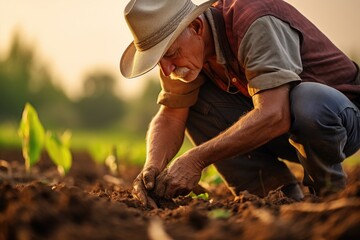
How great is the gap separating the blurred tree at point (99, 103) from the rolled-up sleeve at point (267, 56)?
124 ft

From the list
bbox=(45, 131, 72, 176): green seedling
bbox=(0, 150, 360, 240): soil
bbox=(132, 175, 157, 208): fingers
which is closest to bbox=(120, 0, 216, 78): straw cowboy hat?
bbox=(132, 175, 157, 208): fingers

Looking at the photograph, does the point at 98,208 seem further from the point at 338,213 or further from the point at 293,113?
the point at 293,113

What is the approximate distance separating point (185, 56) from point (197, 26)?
15cm

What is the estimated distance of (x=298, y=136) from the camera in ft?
8.89

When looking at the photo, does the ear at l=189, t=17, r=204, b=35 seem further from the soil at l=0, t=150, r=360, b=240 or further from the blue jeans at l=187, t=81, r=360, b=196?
the soil at l=0, t=150, r=360, b=240

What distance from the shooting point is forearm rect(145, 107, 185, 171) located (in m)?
3.04

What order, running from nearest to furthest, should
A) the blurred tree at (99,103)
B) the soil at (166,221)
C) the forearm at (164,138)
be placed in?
the soil at (166,221)
the forearm at (164,138)
the blurred tree at (99,103)

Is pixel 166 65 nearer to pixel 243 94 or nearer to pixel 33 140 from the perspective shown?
pixel 243 94

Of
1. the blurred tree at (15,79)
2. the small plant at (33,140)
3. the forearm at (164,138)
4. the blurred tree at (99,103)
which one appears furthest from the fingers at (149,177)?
the blurred tree at (99,103)

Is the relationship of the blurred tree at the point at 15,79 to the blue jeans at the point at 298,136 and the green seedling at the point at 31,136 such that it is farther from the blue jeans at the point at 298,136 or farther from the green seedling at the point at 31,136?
the blue jeans at the point at 298,136

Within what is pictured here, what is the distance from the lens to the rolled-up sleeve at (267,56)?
2.53 m

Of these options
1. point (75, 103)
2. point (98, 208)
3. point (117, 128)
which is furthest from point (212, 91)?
point (117, 128)

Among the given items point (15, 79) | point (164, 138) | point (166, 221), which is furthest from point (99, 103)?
point (166, 221)

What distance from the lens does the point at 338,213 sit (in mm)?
1682
